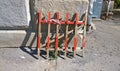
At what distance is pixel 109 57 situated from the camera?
561 centimetres

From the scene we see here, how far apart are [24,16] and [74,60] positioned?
160 cm

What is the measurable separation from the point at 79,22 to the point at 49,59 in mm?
1144

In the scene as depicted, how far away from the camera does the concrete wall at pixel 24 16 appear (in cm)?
523

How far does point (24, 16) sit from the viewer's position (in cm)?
536

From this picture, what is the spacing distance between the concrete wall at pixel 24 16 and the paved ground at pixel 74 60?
27 centimetres

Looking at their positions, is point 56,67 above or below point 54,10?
below

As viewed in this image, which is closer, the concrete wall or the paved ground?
the paved ground

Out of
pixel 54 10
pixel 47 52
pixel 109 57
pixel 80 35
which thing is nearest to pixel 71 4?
pixel 54 10

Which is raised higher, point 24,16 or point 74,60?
point 24,16

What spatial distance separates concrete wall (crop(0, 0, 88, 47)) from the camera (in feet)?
17.1

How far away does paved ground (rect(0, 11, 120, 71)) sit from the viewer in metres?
4.97

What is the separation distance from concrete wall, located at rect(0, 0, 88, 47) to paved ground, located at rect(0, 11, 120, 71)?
27 cm

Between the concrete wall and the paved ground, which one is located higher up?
the concrete wall

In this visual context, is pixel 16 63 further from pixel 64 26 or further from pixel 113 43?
pixel 113 43
